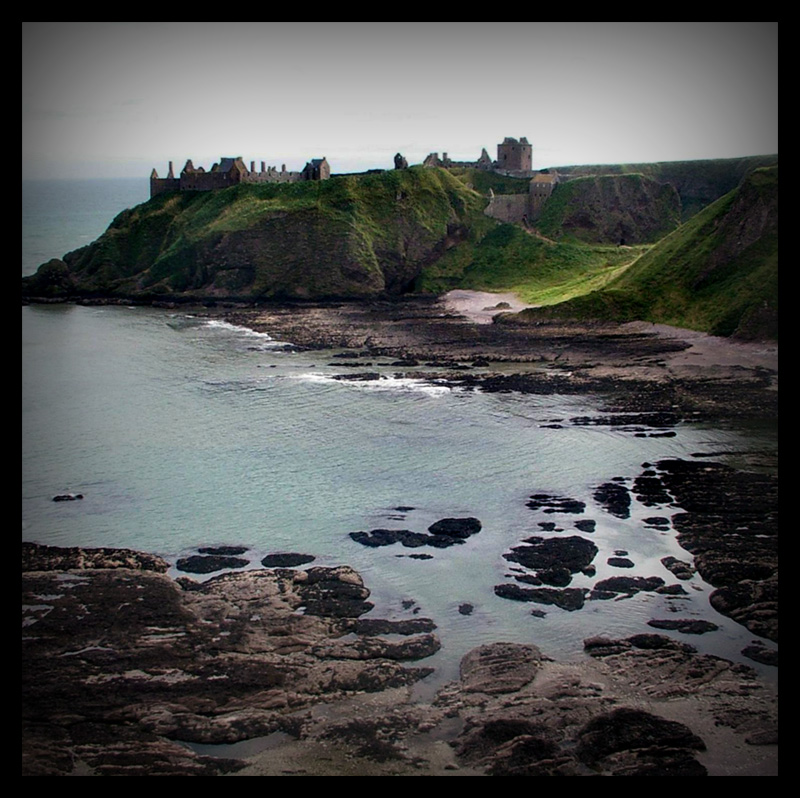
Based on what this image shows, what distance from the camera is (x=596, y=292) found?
69.8 metres

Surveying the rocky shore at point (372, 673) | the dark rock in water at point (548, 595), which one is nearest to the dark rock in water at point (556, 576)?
the rocky shore at point (372, 673)

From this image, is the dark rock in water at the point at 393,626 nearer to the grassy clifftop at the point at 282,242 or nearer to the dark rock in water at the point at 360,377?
the dark rock in water at the point at 360,377

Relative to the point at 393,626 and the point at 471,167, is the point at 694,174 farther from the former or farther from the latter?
the point at 393,626

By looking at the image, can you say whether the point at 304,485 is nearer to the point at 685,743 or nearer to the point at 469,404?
the point at 469,404

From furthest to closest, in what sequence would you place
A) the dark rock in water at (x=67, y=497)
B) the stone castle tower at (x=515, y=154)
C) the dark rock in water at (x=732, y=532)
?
the stone castle tower at (x=515, y=154)
the dark rock in water at (x=67, y=497)
the dark rock in water at (x=732, y=532)

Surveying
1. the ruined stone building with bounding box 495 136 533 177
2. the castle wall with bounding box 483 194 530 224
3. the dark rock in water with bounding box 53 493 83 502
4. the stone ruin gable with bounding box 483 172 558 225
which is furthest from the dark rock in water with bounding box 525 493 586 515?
the ruined stone building with bounding box 495 136 533 177

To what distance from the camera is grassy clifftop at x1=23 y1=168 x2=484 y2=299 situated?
3541 inches

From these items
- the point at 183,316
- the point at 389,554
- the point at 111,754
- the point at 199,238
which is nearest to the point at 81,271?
the point at 199,238

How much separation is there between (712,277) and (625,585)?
147 feet

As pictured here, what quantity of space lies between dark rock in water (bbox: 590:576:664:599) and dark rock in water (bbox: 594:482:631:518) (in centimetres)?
528

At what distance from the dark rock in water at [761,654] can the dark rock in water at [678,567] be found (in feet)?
13.5

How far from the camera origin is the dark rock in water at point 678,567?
27.6 m

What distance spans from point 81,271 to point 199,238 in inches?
625

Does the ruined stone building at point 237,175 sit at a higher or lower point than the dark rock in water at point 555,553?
higher
